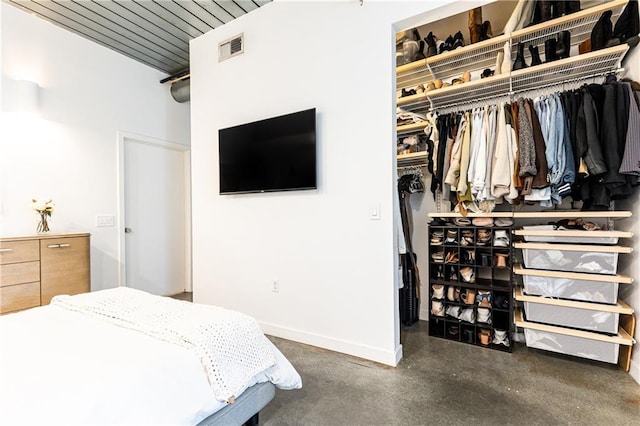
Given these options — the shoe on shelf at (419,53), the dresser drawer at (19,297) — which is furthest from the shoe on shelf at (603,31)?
the dresser drawer at (19,297)

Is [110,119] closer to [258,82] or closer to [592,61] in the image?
[258,82]

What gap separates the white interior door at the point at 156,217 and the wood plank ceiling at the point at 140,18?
1091 millimetres

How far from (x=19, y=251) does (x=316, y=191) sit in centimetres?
247

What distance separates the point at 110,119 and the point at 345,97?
2.80 metres

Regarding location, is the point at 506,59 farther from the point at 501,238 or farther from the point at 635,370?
the point at 635,370

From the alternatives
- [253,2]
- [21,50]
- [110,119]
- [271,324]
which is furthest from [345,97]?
[21,50]

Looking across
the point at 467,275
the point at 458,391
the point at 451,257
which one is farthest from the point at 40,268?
the point at 467,275

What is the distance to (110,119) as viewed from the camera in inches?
137

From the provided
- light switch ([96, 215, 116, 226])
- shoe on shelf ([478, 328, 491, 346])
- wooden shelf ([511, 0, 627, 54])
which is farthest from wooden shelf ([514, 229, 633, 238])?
light switch ([96, 215, 116, 226])

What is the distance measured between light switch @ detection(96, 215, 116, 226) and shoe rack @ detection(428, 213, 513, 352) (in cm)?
341

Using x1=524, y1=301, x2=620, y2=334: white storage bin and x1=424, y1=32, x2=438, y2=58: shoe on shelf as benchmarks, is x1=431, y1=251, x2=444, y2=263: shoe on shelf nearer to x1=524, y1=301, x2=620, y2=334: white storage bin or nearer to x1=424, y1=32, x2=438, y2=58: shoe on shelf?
x1=524, y1=301, x2=620, y2=334: white storage bin

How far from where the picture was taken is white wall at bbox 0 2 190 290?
2.81m

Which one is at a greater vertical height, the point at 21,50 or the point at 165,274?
the point at 21,50

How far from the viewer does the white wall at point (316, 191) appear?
2.24 metres
